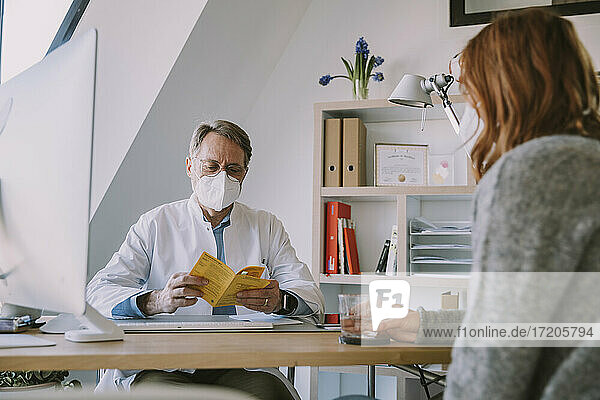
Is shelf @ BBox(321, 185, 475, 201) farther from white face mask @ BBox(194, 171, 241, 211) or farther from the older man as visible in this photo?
white face mask @ BBox(194, 171, 241, 211)

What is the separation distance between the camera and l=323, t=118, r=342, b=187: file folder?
329cm

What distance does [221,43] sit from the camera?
10.5 ft

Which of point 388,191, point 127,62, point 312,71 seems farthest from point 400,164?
point 127,62

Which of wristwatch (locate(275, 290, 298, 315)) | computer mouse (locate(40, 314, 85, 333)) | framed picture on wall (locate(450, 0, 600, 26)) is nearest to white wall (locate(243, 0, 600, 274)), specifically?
framed picture on wall (locate(450, 0, 600, 26))

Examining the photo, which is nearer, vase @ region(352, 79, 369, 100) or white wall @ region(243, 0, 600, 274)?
vase @ region(352, 79, 369, 100)

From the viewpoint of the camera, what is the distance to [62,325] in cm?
152

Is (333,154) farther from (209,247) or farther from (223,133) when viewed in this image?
(209,247)


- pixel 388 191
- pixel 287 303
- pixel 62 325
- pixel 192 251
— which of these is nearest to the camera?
pixel 62 325

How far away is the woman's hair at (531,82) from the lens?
3.15 feet

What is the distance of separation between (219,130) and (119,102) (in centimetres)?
71

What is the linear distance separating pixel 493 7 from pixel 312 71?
3.40ft

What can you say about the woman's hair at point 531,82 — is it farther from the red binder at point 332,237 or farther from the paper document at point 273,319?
the red binder at point 332,237

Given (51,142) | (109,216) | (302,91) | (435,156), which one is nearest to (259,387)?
(51,142)

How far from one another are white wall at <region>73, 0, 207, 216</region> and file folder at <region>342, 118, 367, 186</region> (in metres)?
0.95
